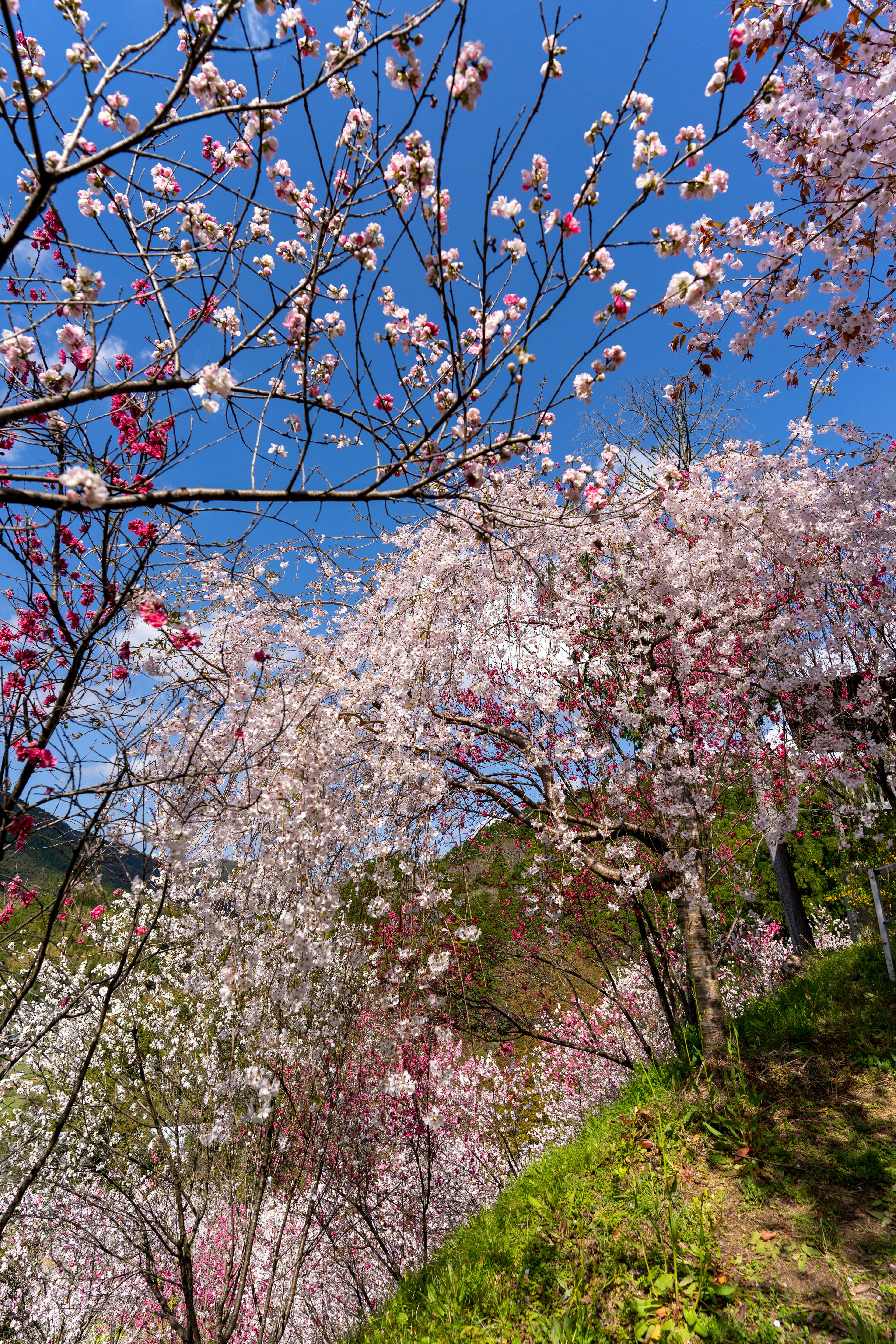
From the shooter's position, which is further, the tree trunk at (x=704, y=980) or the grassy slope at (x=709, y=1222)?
the tree trunk at (x=704, y=980)

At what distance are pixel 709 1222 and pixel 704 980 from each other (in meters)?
1.65

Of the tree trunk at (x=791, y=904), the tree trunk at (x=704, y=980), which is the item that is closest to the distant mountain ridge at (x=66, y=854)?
the tree trunk at (x=704, y=980)

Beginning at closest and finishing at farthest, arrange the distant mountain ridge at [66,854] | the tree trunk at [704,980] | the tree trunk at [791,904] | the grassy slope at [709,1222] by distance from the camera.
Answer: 1. the grassy slope at [709,1222]
2. the distant mountain ridge at [66,854]
3. the tree trunk at [704,980]
4. the tree trunk at [791,904]

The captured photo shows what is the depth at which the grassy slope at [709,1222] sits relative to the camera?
2.76m

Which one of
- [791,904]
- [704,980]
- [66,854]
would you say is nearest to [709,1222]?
[704,980]

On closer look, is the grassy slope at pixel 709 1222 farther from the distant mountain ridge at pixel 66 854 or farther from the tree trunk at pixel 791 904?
the tree trunk at pixel 791 904

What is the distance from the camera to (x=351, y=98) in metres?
2.60

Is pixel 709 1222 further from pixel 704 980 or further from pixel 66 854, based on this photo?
pixel 66 854

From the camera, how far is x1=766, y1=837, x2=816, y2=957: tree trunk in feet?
34.4

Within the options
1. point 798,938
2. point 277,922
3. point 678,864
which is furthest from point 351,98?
point 798,938

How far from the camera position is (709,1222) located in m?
3.22

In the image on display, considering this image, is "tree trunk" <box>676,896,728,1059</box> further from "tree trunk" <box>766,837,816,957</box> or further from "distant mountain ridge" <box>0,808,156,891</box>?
"tree trunk" <box>766,837,816,957</box>

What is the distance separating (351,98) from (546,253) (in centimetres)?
120

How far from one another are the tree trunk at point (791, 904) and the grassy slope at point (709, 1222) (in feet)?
20.8
